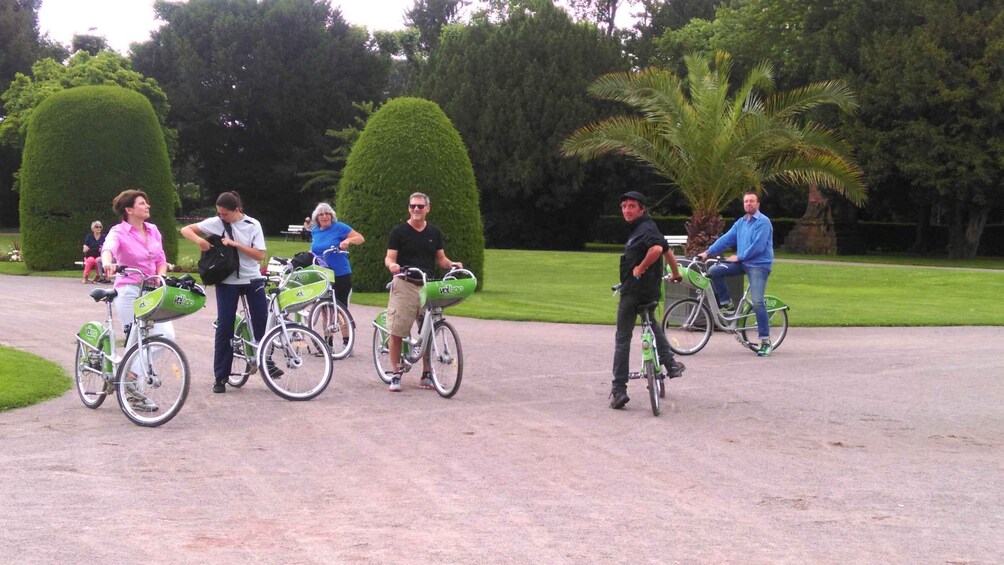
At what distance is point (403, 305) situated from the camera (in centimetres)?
984

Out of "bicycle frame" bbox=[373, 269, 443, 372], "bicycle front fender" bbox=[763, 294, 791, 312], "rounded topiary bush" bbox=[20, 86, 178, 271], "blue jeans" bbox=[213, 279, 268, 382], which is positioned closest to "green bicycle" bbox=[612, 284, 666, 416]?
"bicycle frame" bbox=[373, 269, 443, 372]

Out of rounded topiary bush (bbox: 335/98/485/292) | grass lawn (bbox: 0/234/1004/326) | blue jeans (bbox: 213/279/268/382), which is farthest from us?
rounded topiary bush (bbox: 335/98/485/292)

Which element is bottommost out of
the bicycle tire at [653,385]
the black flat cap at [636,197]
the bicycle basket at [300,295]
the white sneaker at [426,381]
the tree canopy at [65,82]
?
the white sneaker at [426,381]

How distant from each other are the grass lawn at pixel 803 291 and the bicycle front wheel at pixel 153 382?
9379mm

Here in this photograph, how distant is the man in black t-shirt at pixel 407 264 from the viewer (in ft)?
32.2

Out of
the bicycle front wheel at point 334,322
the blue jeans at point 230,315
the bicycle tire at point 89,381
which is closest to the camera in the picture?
the bicycle tire at point 89,381

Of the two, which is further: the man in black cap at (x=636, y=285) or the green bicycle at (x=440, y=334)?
the green bicycle at (x=440, y=334)

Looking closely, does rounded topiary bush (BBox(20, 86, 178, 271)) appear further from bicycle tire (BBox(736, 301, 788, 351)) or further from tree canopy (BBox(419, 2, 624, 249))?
tree canopy (BBox(419, 2, 624, 249))

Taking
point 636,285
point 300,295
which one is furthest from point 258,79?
point 636,285

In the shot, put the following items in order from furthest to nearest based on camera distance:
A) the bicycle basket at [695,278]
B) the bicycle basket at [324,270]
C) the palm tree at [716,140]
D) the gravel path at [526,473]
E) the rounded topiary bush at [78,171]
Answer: the rounded topiary bush at [78,171] → the palm tree at [716,140] → the bicycle basket at [695,278] → the bicycle basket at [324,270] → the gravel path at [526,473]

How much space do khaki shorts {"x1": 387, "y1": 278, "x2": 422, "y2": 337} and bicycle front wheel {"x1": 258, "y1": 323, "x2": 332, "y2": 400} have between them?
79 cm

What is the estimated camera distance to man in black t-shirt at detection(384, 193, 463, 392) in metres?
9.82

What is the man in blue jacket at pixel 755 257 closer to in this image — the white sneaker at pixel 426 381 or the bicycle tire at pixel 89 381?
the white sneaker at pixel 426 381

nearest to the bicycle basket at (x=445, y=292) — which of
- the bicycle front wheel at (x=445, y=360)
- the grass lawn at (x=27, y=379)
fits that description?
the bicycle front wheel at (x=445, y=360)
